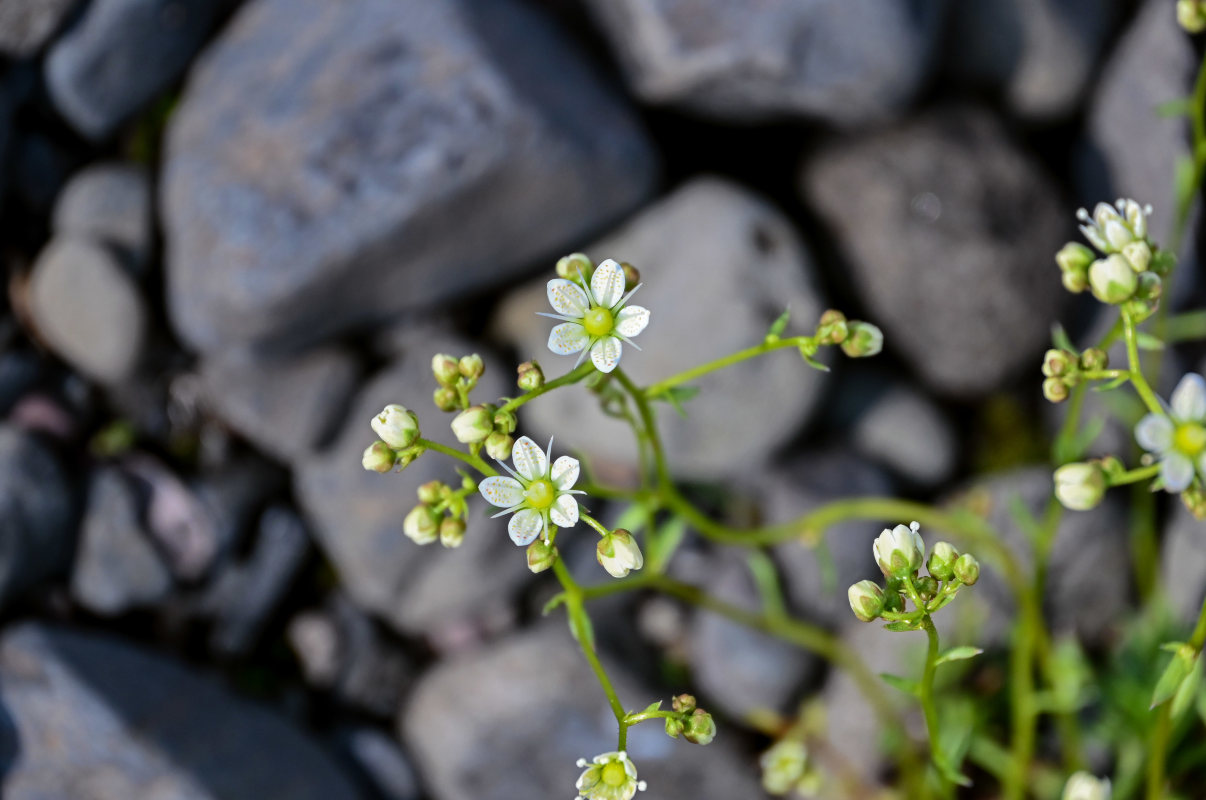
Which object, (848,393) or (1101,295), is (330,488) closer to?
(848,393)

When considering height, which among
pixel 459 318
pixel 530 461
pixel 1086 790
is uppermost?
pixel 530 461

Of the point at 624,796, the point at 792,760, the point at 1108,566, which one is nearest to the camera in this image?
the point at 624,796

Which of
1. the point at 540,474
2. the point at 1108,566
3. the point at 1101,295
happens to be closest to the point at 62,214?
the point at 540,474

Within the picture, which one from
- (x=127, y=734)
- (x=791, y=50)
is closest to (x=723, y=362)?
(x=791, y=50)

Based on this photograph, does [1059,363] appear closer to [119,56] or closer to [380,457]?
[380,457]

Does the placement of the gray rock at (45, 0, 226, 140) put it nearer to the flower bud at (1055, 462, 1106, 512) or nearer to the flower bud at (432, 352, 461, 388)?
the flower bud at (432, 352, 461, 388)

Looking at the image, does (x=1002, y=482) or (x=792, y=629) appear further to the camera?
(x=1002, y=482)
